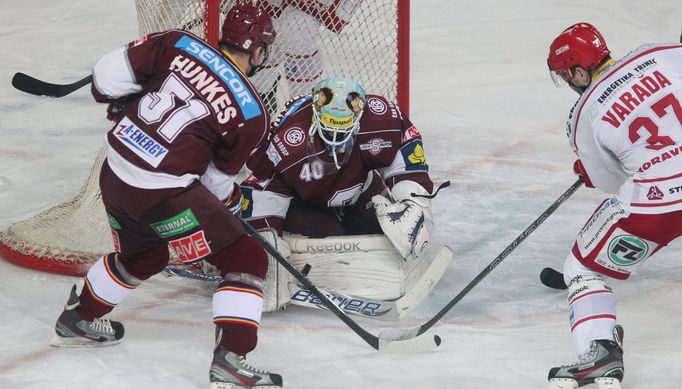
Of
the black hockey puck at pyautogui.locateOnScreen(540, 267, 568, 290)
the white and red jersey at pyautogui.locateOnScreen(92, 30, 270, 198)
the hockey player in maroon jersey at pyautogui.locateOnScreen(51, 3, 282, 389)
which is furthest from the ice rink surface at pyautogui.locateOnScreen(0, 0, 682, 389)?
the white and red jersey at pyautogui.locateOnScreen(92, 30, 270, 198)

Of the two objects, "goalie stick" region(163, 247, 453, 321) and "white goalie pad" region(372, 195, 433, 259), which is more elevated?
"white goalie pad" region(372, 195, 433, 259)

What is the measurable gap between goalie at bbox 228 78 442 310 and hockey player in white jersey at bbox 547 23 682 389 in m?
0.74

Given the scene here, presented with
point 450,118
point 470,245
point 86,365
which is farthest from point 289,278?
point 450,118

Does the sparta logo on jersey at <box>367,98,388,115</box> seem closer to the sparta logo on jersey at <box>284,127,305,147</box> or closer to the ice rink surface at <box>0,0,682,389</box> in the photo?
the sparta logo on jersey at <box>284,127,305,147</box>

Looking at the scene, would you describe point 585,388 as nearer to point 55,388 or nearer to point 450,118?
point 55,388

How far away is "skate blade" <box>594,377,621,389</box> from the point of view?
2.88 meters

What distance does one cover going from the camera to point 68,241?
13.2 ft

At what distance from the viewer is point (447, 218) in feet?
15.0

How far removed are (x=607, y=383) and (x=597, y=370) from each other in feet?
0.14

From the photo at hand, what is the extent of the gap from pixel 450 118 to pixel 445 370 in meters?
2.77

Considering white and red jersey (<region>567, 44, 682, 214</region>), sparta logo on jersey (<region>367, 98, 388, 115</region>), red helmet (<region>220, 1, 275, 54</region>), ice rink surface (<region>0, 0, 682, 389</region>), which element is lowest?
ice rink surface (<region>0, 0, 682, 389</region>)

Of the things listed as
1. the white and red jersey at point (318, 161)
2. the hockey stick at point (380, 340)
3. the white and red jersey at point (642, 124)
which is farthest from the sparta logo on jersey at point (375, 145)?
the white and red jersey at point (642, 124)

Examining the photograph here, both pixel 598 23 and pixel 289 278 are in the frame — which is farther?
pixel 598 23

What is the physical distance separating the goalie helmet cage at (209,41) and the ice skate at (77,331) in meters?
0.62
